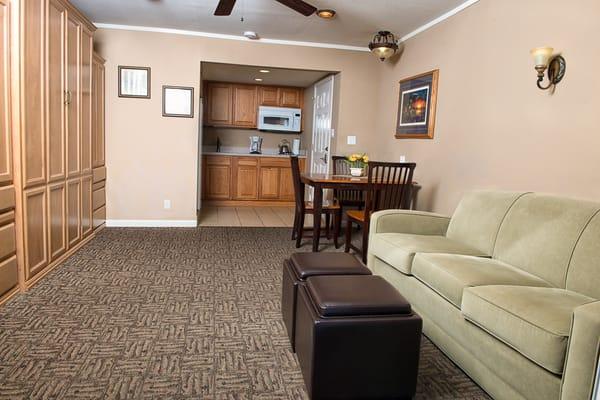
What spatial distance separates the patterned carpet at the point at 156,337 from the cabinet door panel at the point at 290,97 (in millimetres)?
4563

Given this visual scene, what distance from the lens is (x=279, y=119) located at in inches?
309

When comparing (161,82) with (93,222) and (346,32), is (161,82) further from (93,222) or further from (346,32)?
(346,32)

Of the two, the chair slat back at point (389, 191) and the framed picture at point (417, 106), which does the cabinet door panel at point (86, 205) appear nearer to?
the chair slat back at point (389, 191)

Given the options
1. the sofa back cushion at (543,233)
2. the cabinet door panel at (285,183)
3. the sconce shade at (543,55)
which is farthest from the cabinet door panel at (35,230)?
the cabinet door panel at (285,183)

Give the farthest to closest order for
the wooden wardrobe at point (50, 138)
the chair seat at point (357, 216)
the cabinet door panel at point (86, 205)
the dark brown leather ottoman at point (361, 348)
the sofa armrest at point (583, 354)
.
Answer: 1. the cabinet door panel at point (86, 205)
2. the chair seat at point (357, 216)
3. the wooden wardrobe at point (50, 138)
4. the dark brown leather ottoman at point (361, 348)
5. the sofa armrest at point (583, 354)

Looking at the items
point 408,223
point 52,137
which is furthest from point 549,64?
point 52,137

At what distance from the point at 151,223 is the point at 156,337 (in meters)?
3.23

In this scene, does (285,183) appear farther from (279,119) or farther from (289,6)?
(289,6)

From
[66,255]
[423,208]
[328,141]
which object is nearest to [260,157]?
[328,141]

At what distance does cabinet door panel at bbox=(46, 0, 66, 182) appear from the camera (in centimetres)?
332

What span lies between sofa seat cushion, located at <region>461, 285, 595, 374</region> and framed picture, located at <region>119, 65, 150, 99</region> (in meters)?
4.44

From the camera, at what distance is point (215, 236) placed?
16.6 feet

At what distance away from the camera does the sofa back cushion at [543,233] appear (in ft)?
7.18

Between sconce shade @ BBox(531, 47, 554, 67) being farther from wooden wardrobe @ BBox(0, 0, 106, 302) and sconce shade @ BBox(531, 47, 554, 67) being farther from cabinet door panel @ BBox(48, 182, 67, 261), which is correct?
cabinet door panel @ BBox(48, 182, 67, 261)
